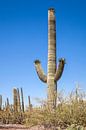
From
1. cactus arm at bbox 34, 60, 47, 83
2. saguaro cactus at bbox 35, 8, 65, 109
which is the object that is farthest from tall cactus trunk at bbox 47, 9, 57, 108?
cactus arm at bbox 34, 60, 47, 83

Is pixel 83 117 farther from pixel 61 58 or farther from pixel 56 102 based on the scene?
pixel 61 58

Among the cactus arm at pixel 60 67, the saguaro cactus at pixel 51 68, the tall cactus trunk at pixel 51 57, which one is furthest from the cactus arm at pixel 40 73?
the cactus arm at pixel 60 67

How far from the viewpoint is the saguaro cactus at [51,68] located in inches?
704

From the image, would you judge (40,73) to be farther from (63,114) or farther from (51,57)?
(63,114)

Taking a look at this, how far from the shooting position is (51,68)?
18.7 metres

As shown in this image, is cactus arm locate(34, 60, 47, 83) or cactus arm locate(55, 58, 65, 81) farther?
cactus arm locate(34, 60, 47, 83)

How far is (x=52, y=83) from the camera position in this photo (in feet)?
60.4

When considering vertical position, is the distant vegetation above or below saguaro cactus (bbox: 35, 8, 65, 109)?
below

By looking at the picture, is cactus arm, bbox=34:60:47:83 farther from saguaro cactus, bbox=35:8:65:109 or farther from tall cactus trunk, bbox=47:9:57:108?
tall cactus trunk, bbox=47:9:57:108

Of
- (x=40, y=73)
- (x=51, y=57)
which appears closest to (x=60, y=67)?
(x=51, y=57)

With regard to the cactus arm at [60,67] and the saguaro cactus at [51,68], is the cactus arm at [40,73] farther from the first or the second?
the cactus arm at [60,67]

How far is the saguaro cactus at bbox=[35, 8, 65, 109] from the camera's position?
1789cm

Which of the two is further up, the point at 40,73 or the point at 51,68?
the point at 51,68

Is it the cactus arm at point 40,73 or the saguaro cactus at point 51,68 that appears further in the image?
the cactus arm at point 40,73
